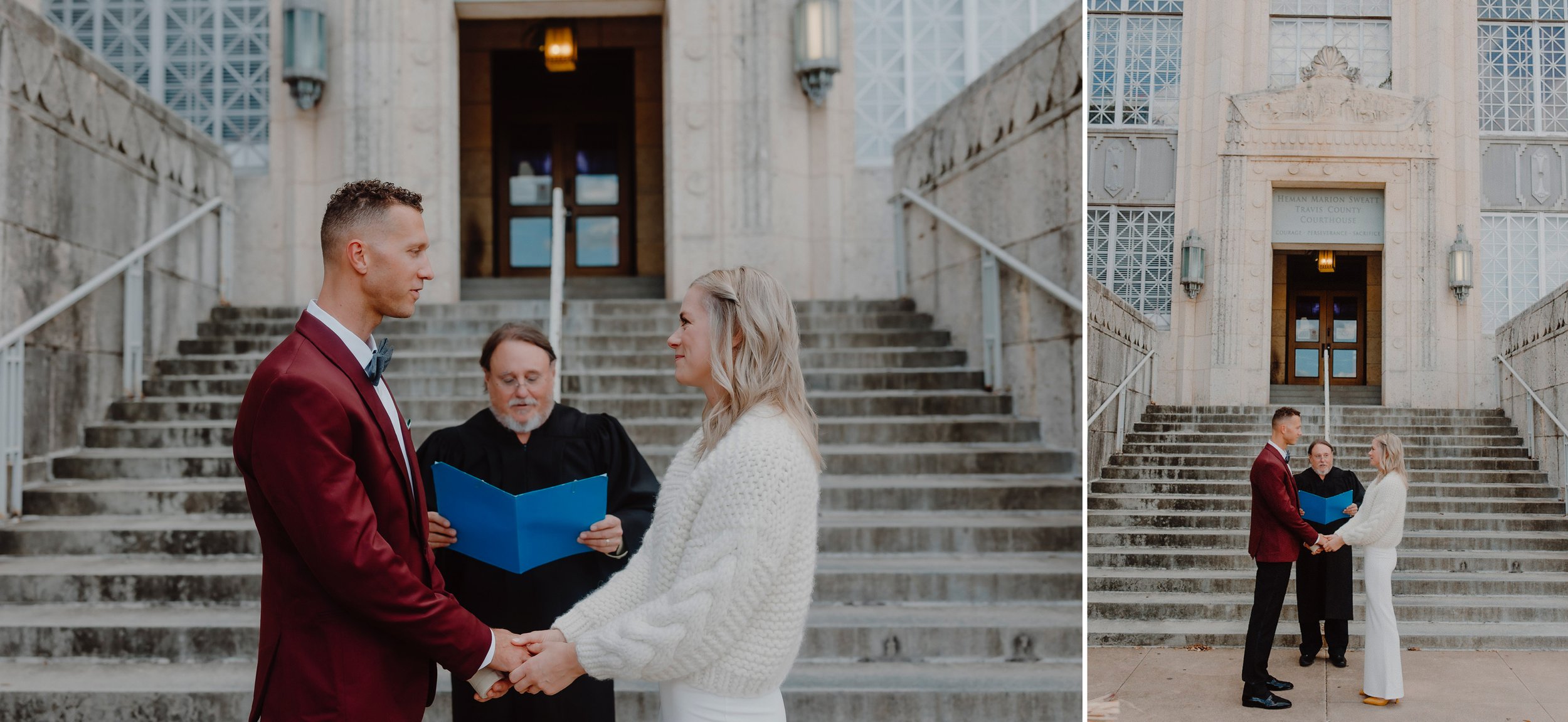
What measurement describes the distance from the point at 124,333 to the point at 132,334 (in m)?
0.05

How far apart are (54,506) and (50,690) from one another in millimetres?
1847

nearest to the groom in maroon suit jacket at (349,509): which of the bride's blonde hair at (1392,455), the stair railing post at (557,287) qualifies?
the bride's blonde hair at (1392,455)

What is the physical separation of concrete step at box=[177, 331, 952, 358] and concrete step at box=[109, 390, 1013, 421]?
76 centimetres

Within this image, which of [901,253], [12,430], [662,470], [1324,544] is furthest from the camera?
[901,253]

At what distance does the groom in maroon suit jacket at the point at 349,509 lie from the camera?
197 cm

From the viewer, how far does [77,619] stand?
4789 mm

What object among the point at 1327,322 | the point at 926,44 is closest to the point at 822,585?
the point at 1327,322

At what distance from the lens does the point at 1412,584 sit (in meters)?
Result: 3.66

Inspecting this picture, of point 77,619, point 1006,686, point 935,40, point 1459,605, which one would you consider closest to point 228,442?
point 77,619

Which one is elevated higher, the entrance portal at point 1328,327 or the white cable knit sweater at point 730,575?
the entrance portal at point 1328,327

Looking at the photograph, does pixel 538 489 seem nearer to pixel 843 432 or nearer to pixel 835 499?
pixel 835 499

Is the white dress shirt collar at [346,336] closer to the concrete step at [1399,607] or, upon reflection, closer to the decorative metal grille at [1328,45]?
the concrete step at [1399,607]

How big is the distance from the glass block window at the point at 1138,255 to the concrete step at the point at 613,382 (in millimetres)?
3245

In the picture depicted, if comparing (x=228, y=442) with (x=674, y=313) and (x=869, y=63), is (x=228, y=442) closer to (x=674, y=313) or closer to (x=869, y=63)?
(x=674, y=313)
